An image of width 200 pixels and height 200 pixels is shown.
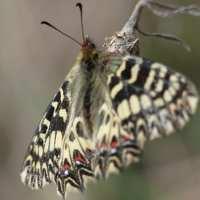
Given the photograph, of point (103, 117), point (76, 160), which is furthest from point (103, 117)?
point (76, 160)

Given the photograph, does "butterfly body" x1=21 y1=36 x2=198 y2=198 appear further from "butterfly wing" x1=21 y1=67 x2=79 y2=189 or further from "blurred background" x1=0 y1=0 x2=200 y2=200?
"blurred background" x1=0 y1=0 x2=200 y2=200

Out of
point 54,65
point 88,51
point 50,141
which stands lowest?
point 50,141

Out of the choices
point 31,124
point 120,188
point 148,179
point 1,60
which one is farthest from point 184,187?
point 1,60

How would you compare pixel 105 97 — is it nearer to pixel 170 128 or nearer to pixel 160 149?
pixel 170 128

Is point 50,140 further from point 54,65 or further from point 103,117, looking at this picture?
point 54,65

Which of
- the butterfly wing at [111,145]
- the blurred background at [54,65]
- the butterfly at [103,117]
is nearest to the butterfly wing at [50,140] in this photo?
the butterfly at [103,117]

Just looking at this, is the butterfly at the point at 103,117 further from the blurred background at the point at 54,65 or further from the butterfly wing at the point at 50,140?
the blurred background at the point at 54,65
